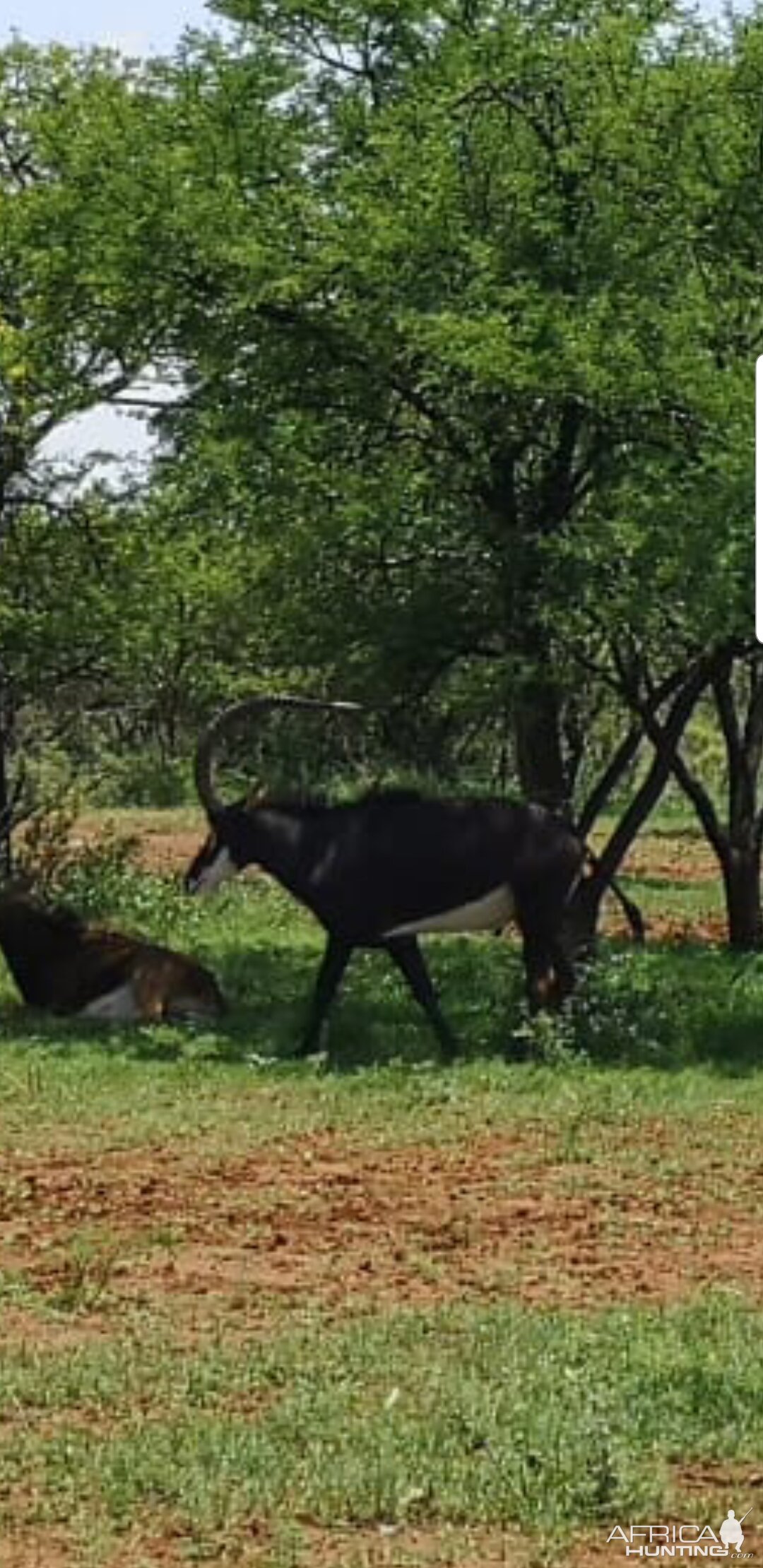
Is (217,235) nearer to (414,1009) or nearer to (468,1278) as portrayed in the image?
(414,1009)

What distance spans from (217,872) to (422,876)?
4.30 feet

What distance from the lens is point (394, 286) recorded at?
1480 cm

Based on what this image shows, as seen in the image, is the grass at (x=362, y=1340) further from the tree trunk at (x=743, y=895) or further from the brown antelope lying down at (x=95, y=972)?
the tree trunk at (x=743, y=895)

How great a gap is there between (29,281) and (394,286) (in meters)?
3.56

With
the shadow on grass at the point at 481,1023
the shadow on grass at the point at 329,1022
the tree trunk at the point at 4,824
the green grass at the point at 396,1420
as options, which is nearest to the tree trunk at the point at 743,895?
the shadow on grass at the point at 481,1023

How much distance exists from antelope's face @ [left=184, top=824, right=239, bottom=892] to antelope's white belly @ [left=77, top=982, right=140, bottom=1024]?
0.88 meters

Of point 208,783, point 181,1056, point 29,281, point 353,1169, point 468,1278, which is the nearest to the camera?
point 468,1278

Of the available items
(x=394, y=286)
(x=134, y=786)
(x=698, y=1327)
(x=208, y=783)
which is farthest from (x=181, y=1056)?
(x=134, y=786)

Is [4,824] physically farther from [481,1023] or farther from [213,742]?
[481,1023]

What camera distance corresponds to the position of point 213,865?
15.4 meters

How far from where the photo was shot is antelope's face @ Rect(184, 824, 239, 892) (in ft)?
50.2

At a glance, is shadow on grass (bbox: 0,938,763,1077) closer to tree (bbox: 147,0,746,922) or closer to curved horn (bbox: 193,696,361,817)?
curved horn (bbox: 193,696,361,817)
